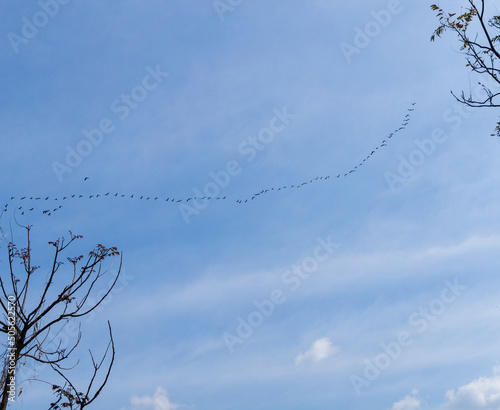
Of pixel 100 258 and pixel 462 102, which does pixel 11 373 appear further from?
pixel 462 102

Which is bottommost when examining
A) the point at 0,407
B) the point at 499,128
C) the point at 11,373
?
the point at 0,407

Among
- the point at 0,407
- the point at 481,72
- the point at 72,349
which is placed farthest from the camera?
the point at 481,72

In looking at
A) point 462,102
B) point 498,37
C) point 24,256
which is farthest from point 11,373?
point 498,37

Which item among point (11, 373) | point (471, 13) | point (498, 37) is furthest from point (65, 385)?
point (498, 37)

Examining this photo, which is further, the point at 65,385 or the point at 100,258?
the point at 100,258

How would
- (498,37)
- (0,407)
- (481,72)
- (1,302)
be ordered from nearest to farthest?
(0,407)
(1,302)
(481,72)
(498,37)

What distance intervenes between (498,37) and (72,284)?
11.5 m

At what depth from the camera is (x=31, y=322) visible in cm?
544

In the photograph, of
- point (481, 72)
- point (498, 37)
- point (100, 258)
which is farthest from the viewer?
point (498, 37)

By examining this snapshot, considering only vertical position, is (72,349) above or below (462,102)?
below

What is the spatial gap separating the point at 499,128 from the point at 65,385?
11514 mm

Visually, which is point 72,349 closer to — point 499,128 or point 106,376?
Answer: point 106,376

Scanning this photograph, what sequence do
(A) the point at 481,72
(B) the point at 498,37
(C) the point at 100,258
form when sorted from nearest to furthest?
(C) the point at 100,258, (A) the point at 481,72, (B) the point at 498,37

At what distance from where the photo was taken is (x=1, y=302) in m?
5.41
